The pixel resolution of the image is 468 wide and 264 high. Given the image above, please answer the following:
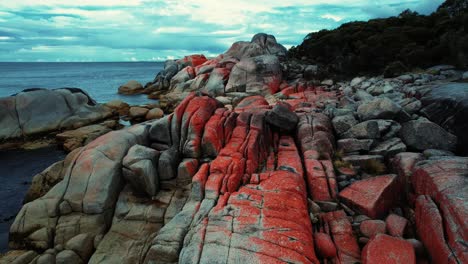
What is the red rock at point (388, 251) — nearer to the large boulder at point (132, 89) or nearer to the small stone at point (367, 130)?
the small stone at point (367, 130)

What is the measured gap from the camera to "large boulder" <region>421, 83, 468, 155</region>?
15.2m

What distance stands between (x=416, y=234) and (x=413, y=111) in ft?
37.0

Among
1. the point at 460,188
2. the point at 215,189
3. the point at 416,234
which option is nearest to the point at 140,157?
the point at 215,189

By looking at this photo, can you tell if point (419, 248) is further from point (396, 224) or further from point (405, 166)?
point (405, 166)

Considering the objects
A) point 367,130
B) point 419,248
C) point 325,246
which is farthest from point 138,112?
point 419,248

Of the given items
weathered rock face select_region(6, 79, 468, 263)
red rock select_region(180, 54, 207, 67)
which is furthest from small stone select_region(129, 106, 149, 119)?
red rock select_region(180, 54, 207, 67)

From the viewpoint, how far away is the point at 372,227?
10695 millimetres

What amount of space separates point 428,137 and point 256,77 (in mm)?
25118

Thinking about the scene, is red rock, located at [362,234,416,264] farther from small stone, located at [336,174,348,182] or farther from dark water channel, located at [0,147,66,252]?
dark water channel, located at [0,147,66,252]

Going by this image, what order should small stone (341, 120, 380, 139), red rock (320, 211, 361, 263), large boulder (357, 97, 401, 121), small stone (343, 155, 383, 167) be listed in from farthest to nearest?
large boulder (357, 97, 401, 121) → small stone (341, 120, 380, 139) → small stone (343, 155, 383, 167) → red rock (320, 211, 361, 263)

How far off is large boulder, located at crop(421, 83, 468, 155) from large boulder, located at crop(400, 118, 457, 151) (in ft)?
1.49

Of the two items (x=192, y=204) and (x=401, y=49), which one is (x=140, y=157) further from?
(x=401, y=49)

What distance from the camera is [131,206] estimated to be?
13.8m

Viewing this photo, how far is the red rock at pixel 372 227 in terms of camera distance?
415 inches
